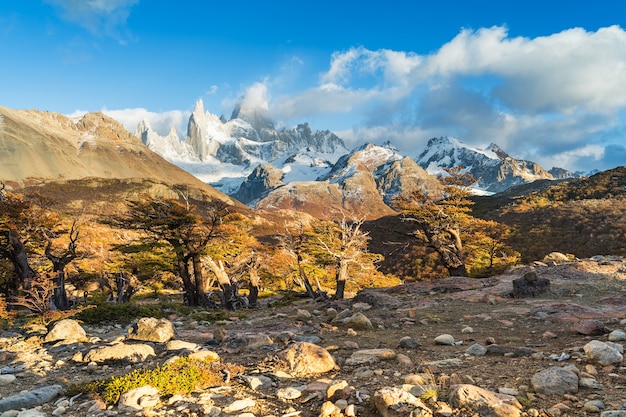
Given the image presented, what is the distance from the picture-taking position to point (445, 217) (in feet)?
105

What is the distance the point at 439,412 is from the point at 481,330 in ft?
25.1

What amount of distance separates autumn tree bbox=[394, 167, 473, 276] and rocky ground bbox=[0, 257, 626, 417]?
16212 millimetres

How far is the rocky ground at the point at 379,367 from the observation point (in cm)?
563

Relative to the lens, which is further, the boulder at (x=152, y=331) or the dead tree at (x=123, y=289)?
the dead tree at (x=123, y=289)

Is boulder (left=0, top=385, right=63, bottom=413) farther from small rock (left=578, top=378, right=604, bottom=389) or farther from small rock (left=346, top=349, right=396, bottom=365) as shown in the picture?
small rock (left=578, top=378, right=604, bottom=389)

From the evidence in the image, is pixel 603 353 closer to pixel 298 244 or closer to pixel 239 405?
pixel 239 405

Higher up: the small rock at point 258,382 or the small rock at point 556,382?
the small rock at point 556,382

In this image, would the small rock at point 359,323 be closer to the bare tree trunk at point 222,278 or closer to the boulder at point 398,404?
the boulder at point 398,404

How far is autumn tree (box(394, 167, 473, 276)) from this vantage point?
1238 inches

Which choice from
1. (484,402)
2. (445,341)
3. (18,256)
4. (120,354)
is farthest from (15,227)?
(484,402)

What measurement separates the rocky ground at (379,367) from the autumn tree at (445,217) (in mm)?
16212

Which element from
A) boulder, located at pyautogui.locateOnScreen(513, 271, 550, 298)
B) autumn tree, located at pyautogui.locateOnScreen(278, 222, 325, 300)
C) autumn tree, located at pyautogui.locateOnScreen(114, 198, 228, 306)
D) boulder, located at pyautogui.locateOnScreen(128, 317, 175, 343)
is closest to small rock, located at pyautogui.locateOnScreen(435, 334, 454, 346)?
boulder, located at pyautogui.locateOnScreen(128, 317, 175, 343)

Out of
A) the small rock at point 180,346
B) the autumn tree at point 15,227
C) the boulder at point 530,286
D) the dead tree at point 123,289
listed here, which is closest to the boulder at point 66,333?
the small rock at point 180,346

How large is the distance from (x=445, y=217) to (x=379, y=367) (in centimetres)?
2599
